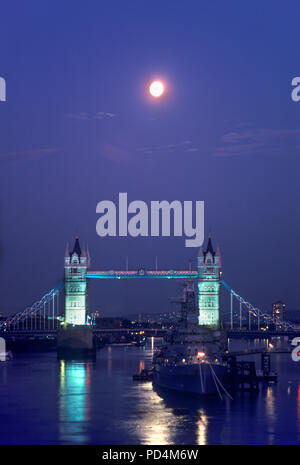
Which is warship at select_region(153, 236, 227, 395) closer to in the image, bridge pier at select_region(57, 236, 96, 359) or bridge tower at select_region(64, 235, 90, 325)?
bridge pier at select_region(57, 236, 96, 359)

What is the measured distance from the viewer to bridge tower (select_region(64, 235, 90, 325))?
11119 centimetres

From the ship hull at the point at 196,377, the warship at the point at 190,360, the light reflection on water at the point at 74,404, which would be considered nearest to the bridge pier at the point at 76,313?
the light reflection on water at the point at 74,404

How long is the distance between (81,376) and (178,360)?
754 inches

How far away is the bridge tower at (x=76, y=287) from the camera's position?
111188mm

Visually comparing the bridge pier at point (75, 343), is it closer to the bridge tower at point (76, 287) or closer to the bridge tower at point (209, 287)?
the bridge tower at point (76, 287)

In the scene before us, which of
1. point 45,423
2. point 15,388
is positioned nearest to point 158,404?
point 45,423

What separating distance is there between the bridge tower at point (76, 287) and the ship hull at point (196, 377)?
157 ft

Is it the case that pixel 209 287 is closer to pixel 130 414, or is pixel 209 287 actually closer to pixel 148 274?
pixel 148 274

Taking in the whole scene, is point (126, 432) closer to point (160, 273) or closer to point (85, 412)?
point (85, 412)

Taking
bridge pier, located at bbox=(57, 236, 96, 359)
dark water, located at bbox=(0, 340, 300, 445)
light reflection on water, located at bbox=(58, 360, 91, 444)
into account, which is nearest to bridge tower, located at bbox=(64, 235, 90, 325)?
bridge pier, located at bbox=(57, 236, 96, 359)

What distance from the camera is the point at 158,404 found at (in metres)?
58.7

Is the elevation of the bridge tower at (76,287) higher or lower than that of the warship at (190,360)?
higher

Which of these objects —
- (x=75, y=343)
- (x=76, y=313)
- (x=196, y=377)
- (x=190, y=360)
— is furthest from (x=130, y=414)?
(x=76, y=313)
